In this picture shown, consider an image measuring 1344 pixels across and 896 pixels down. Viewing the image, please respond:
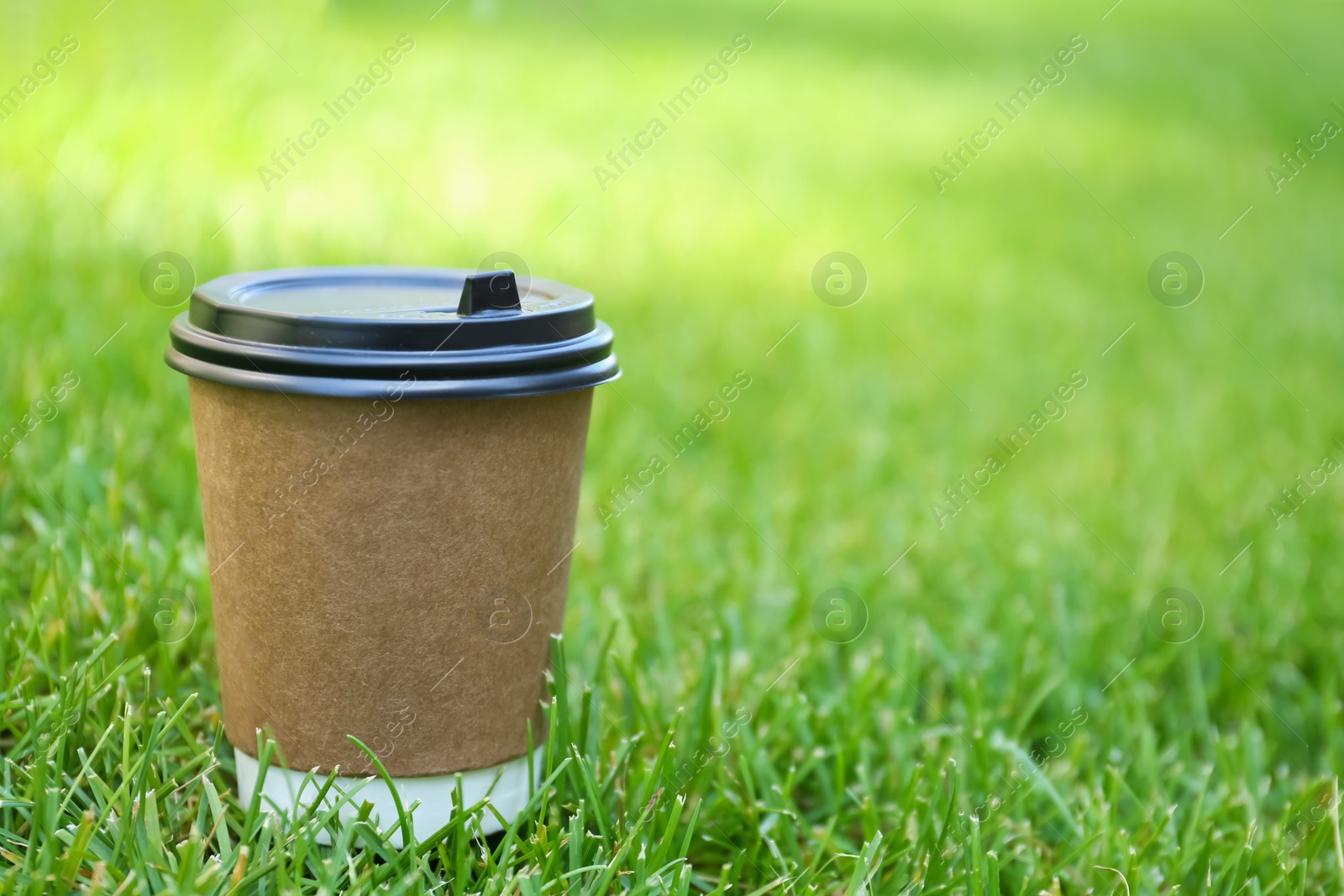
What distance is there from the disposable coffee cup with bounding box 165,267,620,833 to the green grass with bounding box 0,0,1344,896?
116 millimetres

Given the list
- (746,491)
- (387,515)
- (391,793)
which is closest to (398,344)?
(387,515)

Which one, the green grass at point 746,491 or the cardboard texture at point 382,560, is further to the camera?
the green grass at point 746,491

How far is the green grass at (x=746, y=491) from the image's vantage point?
6.07ft

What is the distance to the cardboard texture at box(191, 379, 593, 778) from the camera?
5.08ft

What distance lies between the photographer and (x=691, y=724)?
2154 millimetres

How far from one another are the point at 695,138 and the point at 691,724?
245 inches

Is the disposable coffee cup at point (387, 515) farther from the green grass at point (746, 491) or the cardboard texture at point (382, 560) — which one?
the green grass at point (746, 491)

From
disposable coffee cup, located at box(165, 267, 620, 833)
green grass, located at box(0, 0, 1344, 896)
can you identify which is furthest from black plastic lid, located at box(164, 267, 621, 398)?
green grass, located at box(0, 0, 1344, 896)

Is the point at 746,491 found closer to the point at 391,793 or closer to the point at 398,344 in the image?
the point at 391,793

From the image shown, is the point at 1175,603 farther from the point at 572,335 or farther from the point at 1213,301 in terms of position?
the point at 1213,301

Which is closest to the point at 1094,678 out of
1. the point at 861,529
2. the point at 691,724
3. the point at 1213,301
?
the point at 861,529

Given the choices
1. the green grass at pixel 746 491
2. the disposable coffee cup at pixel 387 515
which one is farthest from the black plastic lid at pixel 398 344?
the green grass at pixel 746 491

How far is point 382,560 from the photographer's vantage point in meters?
1.58

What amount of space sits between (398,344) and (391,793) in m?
0.65
